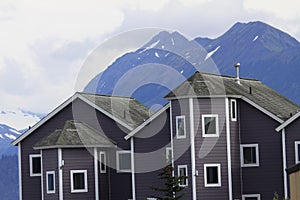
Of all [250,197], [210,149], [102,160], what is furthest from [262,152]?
[102,160]

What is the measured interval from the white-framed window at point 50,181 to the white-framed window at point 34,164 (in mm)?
3796

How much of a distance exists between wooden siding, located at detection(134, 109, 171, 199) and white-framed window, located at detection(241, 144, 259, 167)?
13.1ft

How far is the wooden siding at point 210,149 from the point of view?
177ft

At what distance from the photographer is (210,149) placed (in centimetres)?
5409

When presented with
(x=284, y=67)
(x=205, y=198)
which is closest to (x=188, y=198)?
(x=205, y=198)

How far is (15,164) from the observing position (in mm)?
139500

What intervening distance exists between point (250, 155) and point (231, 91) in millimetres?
3515

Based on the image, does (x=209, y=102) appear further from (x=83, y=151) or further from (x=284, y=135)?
(x=83, y=151)

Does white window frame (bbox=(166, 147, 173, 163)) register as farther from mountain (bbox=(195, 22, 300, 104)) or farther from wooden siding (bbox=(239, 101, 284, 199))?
mountain (bbox=(195, 22, 300, 104))

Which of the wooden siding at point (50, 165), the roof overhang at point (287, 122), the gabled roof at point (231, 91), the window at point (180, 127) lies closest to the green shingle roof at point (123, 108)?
the wooden siding at point (50, 165)

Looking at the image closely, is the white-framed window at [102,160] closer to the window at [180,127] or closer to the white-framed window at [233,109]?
the window at [180,127]

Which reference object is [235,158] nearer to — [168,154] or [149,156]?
[168,154]

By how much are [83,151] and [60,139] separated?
1.52m

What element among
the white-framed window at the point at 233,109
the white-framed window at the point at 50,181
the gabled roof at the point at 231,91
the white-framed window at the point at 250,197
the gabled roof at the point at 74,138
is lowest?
the white-framed window at the point at 250,197
